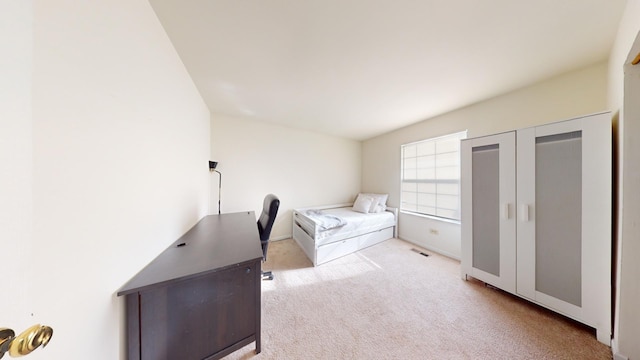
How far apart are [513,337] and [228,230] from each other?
2.62m

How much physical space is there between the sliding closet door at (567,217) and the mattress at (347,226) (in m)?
1.83

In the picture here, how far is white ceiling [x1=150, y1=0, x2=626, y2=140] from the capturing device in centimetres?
121

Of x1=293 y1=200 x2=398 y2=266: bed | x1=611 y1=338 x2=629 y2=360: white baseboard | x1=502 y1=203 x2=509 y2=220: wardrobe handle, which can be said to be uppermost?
A: x1=502 y1=203 x2=509 y2=220: wardrobe handle

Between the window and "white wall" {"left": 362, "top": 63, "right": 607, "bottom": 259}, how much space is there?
15cm

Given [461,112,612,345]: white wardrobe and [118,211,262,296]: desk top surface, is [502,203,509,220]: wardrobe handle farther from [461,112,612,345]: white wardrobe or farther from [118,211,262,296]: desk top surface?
[118,211,262,296]: desk top surface

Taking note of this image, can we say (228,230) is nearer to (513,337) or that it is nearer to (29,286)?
(29,286)

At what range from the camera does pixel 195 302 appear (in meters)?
1.08

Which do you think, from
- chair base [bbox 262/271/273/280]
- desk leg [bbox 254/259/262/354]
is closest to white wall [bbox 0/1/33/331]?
desk leg [bbox 254/259/262/354]

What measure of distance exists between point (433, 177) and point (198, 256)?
357 cm

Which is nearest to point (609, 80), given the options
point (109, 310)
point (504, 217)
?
point (504, 217)

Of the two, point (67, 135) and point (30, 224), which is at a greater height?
point (67, 135)

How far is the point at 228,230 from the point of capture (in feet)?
6.13

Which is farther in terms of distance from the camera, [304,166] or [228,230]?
[304,166]

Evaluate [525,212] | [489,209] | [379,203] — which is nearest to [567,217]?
[525,212]
